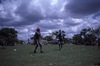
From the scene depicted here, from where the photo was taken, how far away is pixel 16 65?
8.98m

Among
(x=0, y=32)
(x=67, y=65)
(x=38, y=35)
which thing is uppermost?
(x=0, y=32)

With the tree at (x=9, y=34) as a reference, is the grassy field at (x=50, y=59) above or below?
below

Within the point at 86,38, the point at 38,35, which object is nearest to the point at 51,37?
the point at 86,38

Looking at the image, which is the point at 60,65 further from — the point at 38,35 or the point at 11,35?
the point at 11,35

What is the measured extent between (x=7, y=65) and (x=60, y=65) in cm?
266

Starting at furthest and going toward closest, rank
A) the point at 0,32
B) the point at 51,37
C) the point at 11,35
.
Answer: the point at 51,37, the point at 11,35, the point at 0,32

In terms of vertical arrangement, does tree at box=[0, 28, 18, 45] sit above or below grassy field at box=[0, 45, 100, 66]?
above

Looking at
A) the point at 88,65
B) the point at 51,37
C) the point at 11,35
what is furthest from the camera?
the point at 51,37

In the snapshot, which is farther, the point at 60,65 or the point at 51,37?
the point at 51,37

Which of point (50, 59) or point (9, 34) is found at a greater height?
point (9, 34)

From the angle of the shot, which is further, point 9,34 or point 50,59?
point 9,34

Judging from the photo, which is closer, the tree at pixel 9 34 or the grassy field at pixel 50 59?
the grassy field at pixel 50 59

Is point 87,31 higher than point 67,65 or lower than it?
higher

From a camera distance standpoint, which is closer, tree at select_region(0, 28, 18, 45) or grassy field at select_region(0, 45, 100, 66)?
grassy field at select_region(0, 45, 100, 66)
